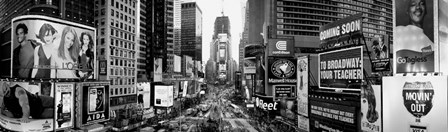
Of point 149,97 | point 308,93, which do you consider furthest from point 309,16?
point 308,93

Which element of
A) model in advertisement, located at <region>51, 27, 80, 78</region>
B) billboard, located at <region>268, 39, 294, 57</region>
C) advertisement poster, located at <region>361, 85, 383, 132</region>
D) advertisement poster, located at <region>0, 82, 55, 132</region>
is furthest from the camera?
billboard, located at <region>268, 39, 294, 57</region>

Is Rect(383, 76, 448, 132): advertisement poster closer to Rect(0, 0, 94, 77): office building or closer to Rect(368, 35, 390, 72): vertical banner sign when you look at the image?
Rect(368, 35, 390, 72): vertical banner sign

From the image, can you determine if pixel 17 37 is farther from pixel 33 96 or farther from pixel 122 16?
pixel 122 16

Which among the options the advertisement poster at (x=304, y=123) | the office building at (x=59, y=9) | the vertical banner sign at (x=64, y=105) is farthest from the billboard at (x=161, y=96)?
the advertisement poster at (x=304, y=123)

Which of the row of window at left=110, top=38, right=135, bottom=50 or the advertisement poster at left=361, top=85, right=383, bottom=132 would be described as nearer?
the advertisement poster at left=361, top=85, right=383, bottom=132

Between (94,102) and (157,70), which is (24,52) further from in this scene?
(157,70)

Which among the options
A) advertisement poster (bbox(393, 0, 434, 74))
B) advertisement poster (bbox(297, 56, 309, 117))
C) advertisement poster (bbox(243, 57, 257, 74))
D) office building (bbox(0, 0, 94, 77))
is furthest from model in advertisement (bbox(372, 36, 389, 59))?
office building (bbox(0, 0, 94, 77))
